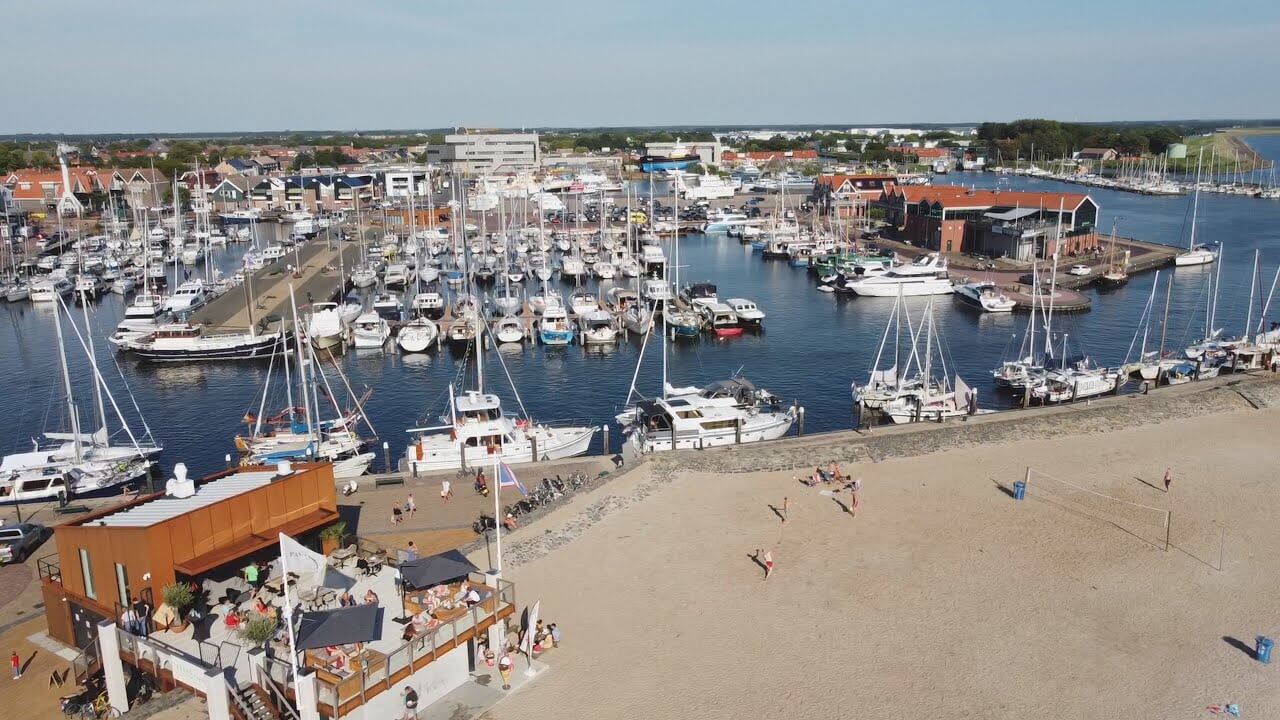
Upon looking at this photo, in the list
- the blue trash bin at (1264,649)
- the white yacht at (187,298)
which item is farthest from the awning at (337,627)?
the white yacht at (187,298)

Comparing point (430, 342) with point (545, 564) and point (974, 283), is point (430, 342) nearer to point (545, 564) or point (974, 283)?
point (545, 564)

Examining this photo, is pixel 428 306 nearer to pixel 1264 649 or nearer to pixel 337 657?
pixel 337 657

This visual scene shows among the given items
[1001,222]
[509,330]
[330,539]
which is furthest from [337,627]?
[1001,222]

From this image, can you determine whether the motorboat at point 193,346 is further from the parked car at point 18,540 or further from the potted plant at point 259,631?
the potted plant at point 259,631

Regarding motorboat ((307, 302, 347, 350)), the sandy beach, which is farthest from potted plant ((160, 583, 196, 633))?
motorboat ((307, 302, 347, 350))

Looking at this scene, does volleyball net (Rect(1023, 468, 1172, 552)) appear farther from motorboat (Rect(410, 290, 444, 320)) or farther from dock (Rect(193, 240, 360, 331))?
motorboat (Rect(410, 290, 444, 320))

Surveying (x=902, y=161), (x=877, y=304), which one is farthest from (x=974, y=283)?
(x=902, y=161)
